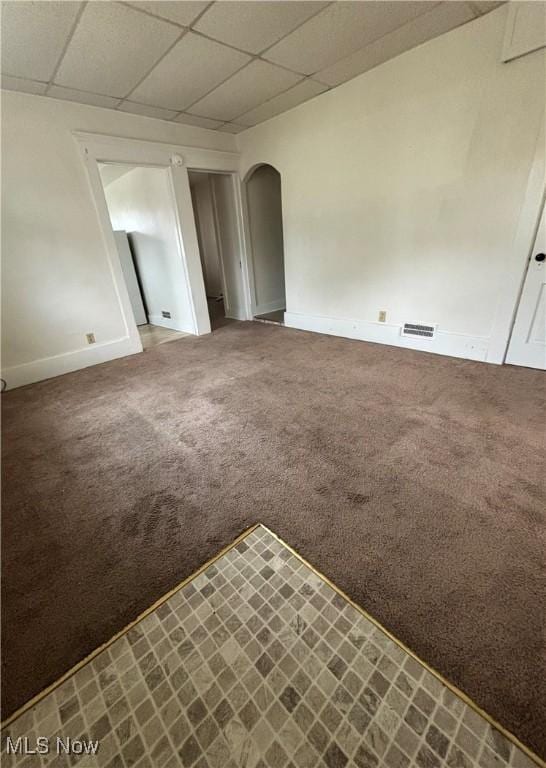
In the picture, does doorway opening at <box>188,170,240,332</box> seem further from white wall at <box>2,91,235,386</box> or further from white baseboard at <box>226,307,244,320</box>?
white wall at <box>2,91,235,386</box>

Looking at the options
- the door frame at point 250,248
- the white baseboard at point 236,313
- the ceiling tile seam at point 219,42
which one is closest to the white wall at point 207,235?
the white baseboard at point 236,313

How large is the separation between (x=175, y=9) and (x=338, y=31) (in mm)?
1164

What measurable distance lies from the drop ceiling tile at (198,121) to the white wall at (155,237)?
56cm

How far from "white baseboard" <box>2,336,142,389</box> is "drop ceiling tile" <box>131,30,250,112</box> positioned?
2470 millimetres

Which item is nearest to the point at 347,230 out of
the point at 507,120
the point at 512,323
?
the point at 507,120

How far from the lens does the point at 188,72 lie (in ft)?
8.73

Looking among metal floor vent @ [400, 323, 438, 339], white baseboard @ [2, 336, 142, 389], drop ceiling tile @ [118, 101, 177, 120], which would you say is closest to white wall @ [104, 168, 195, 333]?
drop ceiling tile @ [118, 101, 177, 120]

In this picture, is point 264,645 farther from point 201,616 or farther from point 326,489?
point 326,489

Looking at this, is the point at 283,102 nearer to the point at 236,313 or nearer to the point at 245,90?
the point at 245,90

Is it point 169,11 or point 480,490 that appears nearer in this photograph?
point 480,490

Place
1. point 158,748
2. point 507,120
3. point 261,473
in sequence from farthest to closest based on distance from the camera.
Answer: point 507,120
point 261,473
point 158,748

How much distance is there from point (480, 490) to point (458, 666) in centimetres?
88

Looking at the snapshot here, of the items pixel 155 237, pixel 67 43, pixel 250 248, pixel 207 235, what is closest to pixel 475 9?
pixel 67 43

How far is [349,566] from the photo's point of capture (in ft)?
4.20
